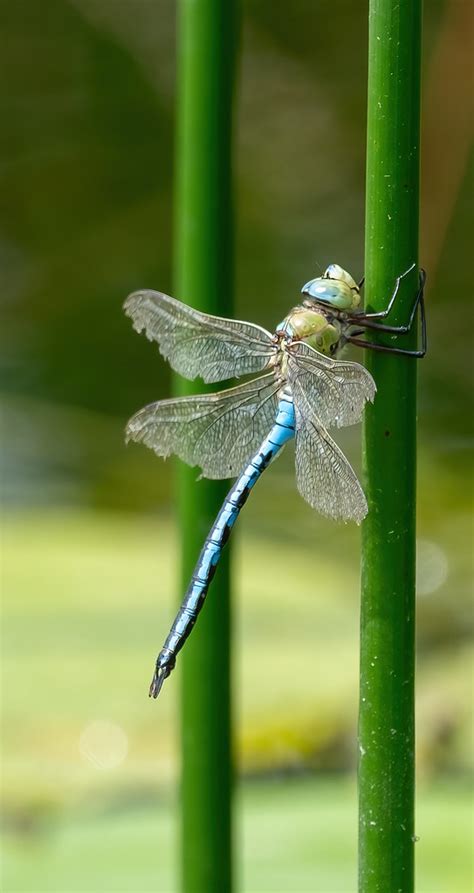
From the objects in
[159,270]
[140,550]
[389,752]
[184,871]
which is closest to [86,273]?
[159,270]


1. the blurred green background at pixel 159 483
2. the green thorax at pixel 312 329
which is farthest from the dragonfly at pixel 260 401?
the blurred green background at pixel 159 483

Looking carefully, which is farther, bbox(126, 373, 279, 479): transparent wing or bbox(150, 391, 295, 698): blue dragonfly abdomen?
bbox(126, 373, 279, 479): transparent wing

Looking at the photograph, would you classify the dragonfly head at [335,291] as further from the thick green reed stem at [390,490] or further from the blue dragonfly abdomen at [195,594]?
the thick green reed stem at [390,490]

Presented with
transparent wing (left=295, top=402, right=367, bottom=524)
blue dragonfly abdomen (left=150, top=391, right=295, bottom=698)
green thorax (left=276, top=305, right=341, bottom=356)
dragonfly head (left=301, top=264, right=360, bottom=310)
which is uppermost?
dragonfly head (left=301, top=264, right=360, bottom=310)

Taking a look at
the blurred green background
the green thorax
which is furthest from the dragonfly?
the blurred green background

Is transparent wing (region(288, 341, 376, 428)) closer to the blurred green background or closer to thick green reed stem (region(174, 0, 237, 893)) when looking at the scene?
thick green reed stem (region(174, 0, 237, 893))

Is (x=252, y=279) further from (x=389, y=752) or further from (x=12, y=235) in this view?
(x=389, y=752)
